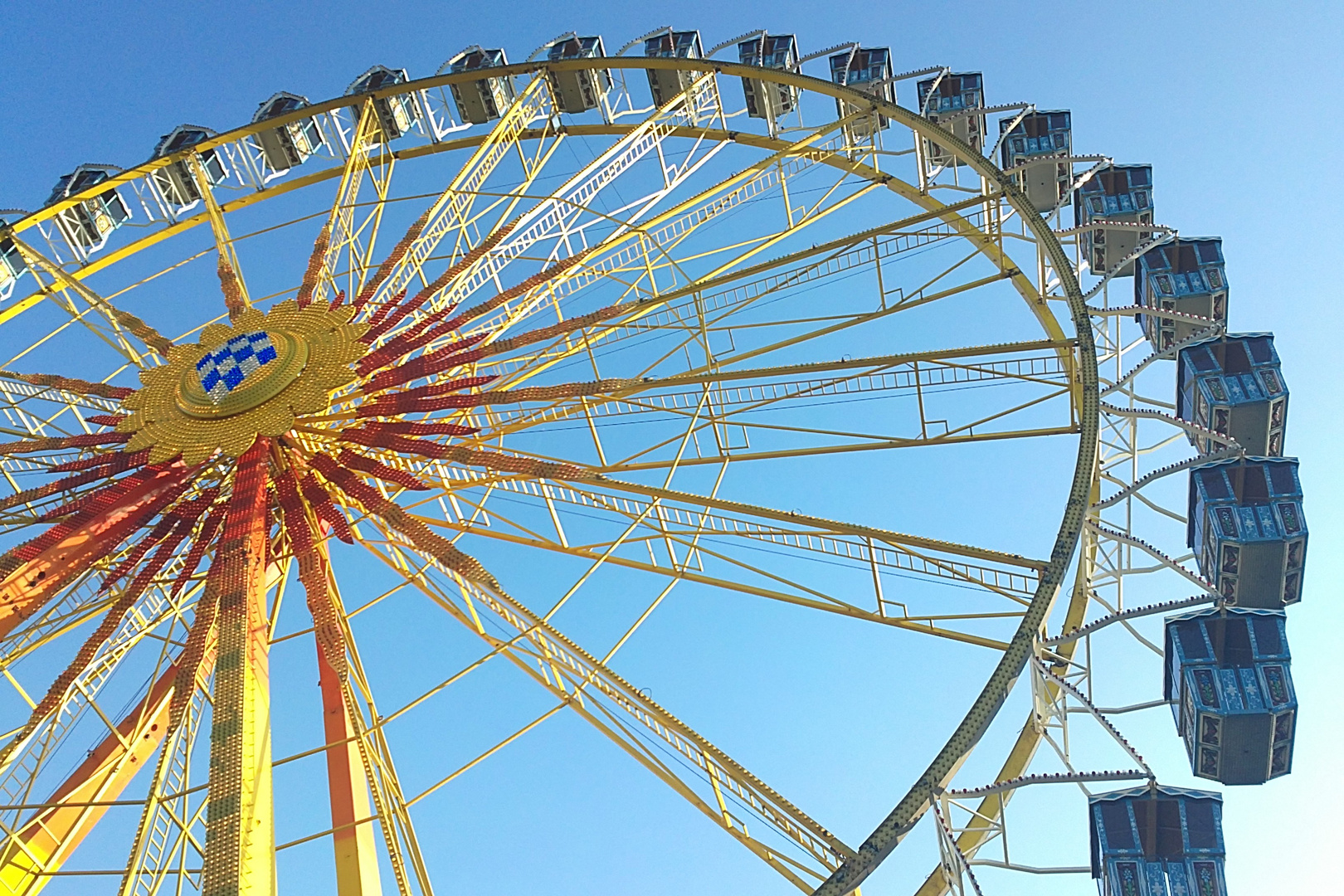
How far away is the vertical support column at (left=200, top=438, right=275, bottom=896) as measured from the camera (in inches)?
395

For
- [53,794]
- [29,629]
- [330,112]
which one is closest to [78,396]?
[29,629]

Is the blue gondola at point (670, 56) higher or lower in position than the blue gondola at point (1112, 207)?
higher

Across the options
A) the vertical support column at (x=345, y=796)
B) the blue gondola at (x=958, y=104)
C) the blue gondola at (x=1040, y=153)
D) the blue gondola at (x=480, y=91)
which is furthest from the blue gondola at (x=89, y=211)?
the blue gondola at (x=1040, y=153)

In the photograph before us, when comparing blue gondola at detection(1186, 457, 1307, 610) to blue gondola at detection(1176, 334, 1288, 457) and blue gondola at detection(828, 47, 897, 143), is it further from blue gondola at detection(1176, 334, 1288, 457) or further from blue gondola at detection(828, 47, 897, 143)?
blue gondola at detection(828, 47, 897, 143)

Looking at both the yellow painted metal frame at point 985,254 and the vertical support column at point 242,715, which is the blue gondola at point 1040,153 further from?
the vertical support column at point 242,715

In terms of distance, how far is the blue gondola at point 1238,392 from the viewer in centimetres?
1509

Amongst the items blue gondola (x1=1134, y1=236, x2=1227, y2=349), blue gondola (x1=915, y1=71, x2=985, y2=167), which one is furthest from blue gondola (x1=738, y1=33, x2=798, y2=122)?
blue gondola (x1=1134, y1=236, x2=1227, y2=349)

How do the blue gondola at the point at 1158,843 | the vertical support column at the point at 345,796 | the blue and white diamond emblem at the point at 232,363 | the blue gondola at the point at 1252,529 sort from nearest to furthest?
the blue gondola at the point at 1158,843 → the vertical support column at the point at 345,796 → the blue gondola at the point at 1252,529 → the blue and white diamond emblem at the point at 232,363

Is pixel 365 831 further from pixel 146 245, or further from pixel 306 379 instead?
pixel 146 245

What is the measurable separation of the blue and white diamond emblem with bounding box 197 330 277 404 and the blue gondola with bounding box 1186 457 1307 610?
39.6 ft

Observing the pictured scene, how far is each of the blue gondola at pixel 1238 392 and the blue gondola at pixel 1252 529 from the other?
982 mm

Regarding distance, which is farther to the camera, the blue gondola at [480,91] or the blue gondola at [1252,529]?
the blue gondola at [480,91]

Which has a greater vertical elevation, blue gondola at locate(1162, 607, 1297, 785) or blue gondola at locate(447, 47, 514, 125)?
blue gondola at locate(447, 47, 514, 125)

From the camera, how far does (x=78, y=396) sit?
18188mm
